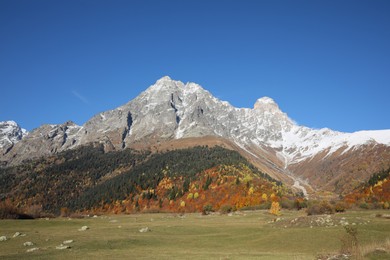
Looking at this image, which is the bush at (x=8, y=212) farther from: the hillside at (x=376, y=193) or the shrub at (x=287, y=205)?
the hillside at (x=376, y=193)

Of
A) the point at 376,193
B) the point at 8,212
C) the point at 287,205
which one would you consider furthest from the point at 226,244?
the point at 376,193

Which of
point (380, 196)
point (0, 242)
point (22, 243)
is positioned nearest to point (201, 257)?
point (22, 243)

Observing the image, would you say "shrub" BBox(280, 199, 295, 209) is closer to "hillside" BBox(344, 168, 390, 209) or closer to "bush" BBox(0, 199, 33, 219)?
"hillside" BBox(344, 168, 390, 209)

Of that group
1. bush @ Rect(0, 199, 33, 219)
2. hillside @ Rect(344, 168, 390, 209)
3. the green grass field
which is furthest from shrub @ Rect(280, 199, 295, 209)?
bush @ Rect(0, 199, 33, 219)

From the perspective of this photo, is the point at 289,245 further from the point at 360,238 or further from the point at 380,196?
the point at 380,196

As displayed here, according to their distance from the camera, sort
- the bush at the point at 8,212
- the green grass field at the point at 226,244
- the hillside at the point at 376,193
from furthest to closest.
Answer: the hillside at the point at 376,193 → the bush at the point at 8,212 → the green grass field at the point at 226,244

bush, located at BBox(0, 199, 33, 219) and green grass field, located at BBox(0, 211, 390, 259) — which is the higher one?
bush, located at BBox(0, 199, 33, 219)

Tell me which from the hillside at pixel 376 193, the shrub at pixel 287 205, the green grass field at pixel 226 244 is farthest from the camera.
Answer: the hillside at pixel 376 193

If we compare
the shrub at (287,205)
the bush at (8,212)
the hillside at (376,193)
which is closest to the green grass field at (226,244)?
the bush at (8,212)

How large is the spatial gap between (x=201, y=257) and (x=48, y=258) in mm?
15962

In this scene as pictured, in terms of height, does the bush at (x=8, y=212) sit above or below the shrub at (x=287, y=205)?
above

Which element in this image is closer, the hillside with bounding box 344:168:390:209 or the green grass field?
the green grass field

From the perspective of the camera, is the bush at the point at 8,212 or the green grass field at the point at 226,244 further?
the bush at the point at 8,212

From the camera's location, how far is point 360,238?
4203 centimetres
